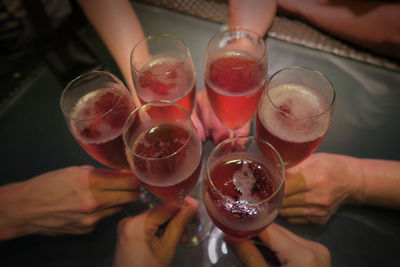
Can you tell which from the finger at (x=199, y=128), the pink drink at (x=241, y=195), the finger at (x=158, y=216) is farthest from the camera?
the finger at (x=199, y=128)

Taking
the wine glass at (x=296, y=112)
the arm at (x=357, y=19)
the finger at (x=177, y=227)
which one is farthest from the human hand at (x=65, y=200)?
the arm at (x=357, y=19)

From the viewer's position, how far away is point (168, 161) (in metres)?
0.80

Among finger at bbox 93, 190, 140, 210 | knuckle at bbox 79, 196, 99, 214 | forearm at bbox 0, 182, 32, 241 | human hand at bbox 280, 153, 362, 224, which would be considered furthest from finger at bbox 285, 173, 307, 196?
forearm at bbox 0, 182, 32, 241

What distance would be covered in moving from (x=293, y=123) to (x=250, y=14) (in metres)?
0.75

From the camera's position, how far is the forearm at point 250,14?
1409 millimetres

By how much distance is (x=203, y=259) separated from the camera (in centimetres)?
99

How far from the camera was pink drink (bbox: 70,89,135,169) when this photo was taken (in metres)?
0.91

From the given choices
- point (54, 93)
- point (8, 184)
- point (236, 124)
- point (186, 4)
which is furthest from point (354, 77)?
point (8, 184)

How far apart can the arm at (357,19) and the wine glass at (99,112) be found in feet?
3.80

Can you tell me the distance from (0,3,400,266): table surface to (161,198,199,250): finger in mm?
75

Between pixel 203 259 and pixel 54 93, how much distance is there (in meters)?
1.08

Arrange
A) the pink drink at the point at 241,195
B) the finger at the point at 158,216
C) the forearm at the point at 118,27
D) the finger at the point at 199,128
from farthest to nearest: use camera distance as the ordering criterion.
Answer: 1. the forearm at the point at 118,27
2. the finger at the point at 199,128
3. the finger at the point at 158,216
4. the pink drink at the point at 241,195

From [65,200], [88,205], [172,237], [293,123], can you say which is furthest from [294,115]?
[65,200]

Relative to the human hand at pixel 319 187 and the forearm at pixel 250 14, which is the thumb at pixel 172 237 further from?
the forearm at pixel 250 14
